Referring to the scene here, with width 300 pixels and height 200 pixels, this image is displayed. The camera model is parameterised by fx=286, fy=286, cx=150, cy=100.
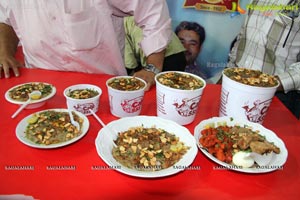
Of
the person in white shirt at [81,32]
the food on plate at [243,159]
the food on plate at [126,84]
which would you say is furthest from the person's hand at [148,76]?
the food on plate at [243,159]

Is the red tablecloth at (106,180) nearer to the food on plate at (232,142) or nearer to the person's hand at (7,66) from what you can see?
the food on plate at (232,142)

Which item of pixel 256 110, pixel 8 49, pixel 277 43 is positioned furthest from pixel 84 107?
pixel 277 43

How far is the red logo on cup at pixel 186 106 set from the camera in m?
0.93

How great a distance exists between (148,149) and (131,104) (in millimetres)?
226

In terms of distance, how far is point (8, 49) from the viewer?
5.03ft

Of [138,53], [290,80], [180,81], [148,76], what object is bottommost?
[138,53]

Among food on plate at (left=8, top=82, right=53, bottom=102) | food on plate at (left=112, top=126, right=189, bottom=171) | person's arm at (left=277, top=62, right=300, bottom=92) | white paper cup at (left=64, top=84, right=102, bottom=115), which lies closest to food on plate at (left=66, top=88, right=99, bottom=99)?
white paper cup at (left=64, top=84, right=102, bottom=115)

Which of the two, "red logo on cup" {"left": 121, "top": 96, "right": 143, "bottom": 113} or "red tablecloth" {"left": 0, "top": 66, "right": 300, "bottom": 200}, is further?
"red logo on cup" {"left": 121, "top": 96, "right": 143, "bottom": 113}

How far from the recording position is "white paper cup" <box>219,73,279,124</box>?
91cm

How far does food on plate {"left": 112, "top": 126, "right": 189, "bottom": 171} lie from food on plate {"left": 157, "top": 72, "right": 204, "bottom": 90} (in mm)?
164

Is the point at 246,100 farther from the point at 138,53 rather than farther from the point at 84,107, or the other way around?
the point at 138,53

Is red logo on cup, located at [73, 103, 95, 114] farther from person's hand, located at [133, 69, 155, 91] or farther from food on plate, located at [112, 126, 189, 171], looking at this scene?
person's hand, located at [133, 69, 155, 91]

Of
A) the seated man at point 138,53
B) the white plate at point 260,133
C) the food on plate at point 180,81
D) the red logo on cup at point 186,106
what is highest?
the food on plate at point 180,81

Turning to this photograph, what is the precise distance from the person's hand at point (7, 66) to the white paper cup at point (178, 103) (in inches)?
31.2
